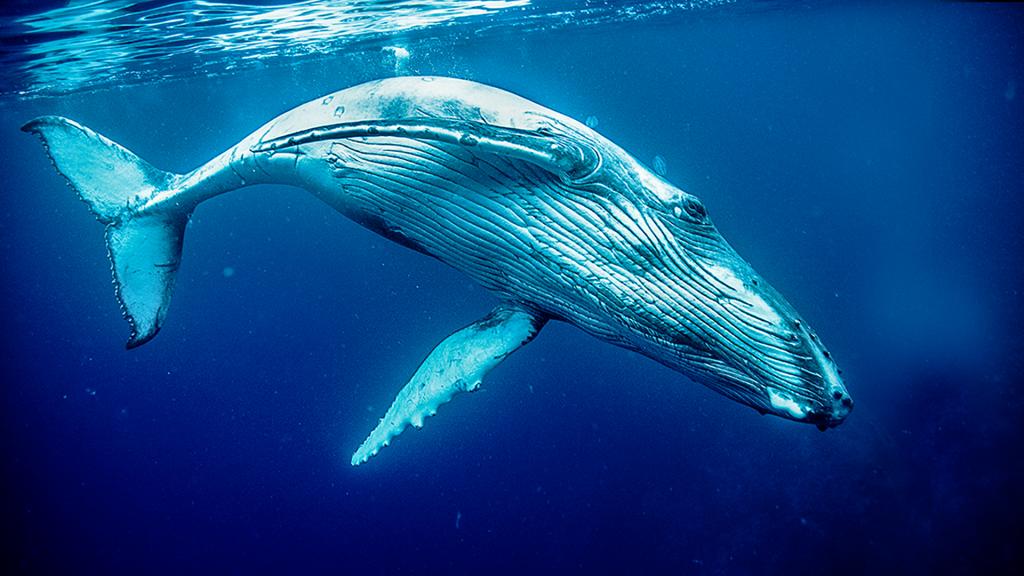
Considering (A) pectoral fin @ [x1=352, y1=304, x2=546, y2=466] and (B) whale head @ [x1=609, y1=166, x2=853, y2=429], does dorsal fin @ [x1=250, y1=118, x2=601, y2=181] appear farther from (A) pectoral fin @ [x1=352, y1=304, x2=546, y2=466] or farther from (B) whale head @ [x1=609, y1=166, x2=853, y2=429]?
(A) pectoral fin @ [x1=352, y1=304, x2=546, y2=466]

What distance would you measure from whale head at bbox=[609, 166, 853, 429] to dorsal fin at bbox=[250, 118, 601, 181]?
636 millimetres

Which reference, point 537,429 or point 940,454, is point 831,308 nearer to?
point 940,454

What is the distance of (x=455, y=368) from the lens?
455 cm

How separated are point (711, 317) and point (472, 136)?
180 cm

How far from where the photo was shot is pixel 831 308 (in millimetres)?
24938

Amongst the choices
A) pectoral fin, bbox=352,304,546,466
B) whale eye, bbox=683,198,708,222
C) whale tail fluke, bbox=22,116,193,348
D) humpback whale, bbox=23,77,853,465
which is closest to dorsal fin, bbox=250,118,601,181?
humpback whale, bbox=23,77,853,465

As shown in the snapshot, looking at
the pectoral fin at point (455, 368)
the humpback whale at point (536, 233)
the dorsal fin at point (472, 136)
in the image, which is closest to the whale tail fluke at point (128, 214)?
the humpback whale at point (536, 233)

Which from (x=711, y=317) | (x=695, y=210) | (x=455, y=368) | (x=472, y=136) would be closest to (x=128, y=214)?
(x=455, y=368)

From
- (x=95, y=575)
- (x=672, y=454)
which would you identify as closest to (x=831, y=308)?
(x=672, y=454)

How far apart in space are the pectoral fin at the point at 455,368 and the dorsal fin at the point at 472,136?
1.54 meters

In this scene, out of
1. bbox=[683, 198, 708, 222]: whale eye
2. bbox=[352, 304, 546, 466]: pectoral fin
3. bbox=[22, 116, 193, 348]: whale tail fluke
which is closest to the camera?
bbox=[683, 198, 708, 222]: whale eye

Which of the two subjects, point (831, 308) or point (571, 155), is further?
point (831, 308)

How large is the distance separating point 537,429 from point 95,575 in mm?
16062

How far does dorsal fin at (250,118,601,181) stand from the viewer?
3258 millimetres
